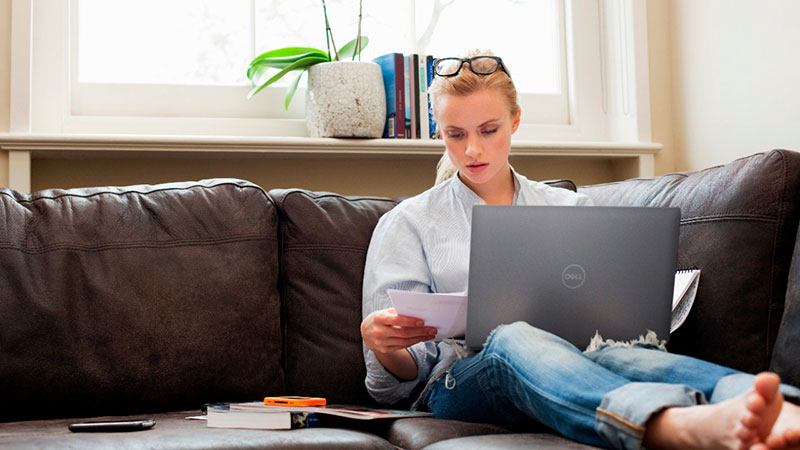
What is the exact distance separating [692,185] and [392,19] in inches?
46.5

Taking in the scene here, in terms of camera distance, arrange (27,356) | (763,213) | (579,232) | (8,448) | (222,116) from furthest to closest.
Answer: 1. (222,116)
2. (27,356)
3. (763,213)
4. (579,232)
5. (8,448)

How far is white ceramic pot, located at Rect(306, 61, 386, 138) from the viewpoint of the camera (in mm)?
2199

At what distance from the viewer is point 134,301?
1677 millimetres

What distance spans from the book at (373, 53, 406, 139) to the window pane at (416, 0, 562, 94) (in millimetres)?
284

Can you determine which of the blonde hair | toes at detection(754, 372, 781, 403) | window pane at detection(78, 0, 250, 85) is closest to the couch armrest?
toes at detection(754, 372, 781, 403)

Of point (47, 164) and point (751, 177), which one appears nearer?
point (751, 177)

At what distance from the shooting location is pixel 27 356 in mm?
1598

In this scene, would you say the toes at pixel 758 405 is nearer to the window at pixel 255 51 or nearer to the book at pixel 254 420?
the book at pixel 254 420

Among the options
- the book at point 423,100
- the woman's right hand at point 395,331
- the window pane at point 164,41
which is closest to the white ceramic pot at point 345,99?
the book at point 423,100

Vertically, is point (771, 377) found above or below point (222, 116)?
below

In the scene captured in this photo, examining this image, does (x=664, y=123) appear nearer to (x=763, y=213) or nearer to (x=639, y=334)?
(x=763, y=213)

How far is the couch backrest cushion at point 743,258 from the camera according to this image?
1.44 m

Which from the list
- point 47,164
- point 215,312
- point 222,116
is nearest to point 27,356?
point 215,312

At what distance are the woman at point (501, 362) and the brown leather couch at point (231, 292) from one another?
0.37 feet
